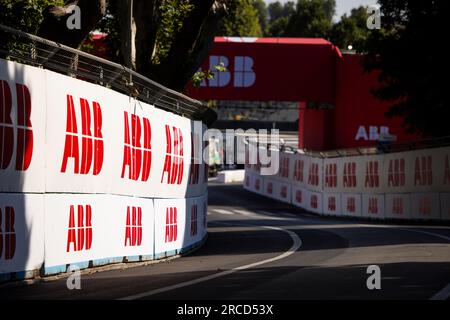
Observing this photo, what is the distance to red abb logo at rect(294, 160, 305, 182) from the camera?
2066 inches

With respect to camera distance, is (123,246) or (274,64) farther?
(274,64)

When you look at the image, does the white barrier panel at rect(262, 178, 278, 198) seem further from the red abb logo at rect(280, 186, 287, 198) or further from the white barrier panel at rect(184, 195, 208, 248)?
the white barrier panel at rect(184, 195, 208, 248)

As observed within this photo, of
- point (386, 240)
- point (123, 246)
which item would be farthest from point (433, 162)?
point (123, 246)

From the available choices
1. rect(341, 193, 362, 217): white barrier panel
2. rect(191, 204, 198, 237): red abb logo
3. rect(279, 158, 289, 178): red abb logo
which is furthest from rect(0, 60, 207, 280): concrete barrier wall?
rect(279, 158, 289, 178): red abb logo

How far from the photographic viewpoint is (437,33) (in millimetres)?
42094

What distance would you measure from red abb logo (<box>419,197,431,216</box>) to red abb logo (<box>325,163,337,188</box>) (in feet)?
33.2

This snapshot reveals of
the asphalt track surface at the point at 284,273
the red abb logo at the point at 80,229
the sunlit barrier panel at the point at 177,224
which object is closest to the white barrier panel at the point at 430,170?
the asphalt track surface at the point at 284,273

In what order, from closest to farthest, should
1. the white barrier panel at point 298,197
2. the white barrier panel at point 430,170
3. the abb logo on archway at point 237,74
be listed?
1. the white barrier panel at point 430,170
2. the white barrier panel at point 298,197
3. the abb logo on archway at point 237,74

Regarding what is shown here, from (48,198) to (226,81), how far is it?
161 ft

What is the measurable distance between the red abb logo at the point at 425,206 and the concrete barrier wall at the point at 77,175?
1915cm

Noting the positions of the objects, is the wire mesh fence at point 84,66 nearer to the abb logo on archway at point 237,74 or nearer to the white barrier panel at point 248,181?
the abb logo on archway at point 237,74

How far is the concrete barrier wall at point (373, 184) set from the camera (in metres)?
35.7

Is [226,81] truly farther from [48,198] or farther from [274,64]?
[48,198]

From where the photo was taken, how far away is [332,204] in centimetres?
4734
